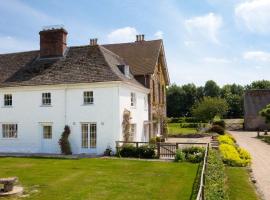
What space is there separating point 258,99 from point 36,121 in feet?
172

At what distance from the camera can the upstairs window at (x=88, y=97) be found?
99.9ft

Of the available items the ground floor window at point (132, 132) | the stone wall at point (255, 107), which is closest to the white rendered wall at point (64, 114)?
the ground floor window at point (132, 132)

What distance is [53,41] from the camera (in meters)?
34.4

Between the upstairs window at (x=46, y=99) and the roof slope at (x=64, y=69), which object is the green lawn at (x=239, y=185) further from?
the upstairs window at (x=46, y=99)

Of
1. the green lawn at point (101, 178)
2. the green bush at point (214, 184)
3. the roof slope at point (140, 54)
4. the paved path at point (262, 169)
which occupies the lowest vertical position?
the paved path at point (262, 169)

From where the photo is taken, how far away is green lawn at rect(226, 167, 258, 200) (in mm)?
15875

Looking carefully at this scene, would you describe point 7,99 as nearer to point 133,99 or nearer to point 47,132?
point 47,132

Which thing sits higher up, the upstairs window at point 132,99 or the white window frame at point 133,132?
the upstairs window at point 132,99

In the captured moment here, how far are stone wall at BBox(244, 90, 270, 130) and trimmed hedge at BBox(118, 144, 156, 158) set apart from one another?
47.4m

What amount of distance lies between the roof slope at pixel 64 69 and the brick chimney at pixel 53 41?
2.09 ft

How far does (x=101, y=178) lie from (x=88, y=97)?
11.8 meters

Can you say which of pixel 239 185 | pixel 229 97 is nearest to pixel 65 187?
pixel 239 185

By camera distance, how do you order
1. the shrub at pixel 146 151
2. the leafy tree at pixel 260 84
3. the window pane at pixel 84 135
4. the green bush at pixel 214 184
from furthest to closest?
the leafy tree at pixel 260 84 → the window pane at pixel 84 135 → the shrub at pixel 146 151 → the green bush at pixel 214 184

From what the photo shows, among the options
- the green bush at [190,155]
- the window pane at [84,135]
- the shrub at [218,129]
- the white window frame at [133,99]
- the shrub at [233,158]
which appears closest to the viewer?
the shrub at [233,158]
